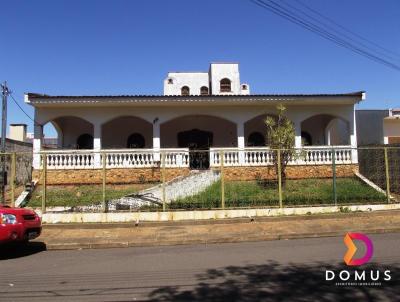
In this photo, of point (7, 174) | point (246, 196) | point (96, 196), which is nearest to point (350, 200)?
point (246, 196)

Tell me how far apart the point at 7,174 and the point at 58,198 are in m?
3.68

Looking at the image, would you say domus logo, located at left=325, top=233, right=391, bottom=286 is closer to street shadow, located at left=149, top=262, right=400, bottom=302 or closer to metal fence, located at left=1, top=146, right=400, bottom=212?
street shadow, located at left=149, top=262, right=400, bottom=302

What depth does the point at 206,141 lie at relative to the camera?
21.4 metres

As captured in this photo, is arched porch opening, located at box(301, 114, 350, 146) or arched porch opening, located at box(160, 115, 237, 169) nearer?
arched porch opening, located at box(160, 115, 237, 169)

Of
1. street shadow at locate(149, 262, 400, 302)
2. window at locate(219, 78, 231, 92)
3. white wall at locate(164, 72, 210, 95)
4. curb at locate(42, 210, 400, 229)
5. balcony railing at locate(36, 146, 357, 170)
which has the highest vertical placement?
white wall at locate(164, 72, 210, 95)

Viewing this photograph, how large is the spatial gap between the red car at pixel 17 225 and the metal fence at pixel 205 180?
11.5 feet

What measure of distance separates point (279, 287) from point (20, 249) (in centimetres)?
632

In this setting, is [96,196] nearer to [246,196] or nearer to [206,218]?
[206,218]

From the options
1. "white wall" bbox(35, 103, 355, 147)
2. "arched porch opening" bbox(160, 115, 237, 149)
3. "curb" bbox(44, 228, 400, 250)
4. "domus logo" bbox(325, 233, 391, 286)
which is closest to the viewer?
"domus logo" bbox(325, 233, 391, 286)

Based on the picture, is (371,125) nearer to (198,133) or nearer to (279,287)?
(198,133)

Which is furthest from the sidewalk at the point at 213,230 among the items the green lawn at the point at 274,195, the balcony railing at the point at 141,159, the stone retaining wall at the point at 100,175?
the stone retaining wall at the point at 100,175

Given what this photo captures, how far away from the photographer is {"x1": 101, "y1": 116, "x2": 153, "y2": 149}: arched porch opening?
68.9ft

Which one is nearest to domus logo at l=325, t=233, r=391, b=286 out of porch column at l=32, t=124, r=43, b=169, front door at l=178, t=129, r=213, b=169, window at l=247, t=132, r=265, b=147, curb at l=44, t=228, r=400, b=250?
curb at l=44, t=228, r=400, b=250

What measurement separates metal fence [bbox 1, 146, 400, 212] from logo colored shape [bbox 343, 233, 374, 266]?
3.13 m
